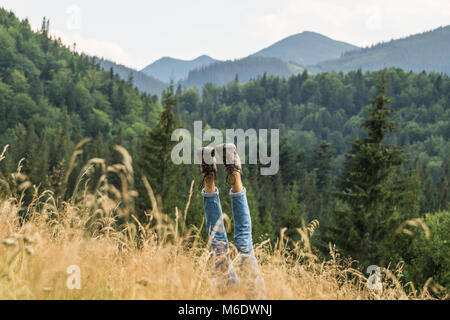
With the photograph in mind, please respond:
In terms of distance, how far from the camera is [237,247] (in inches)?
133

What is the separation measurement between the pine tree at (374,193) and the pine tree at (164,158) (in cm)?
1126

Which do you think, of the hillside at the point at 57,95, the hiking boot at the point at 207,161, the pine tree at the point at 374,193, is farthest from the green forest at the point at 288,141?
the hiking boot at the point at 207,161

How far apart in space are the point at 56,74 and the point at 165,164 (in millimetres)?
115827

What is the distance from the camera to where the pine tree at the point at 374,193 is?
66.8ft

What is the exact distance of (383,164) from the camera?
20.5 m

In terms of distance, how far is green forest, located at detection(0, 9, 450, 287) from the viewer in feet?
69.0

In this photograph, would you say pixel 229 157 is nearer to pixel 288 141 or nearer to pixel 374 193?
pixel 374 193

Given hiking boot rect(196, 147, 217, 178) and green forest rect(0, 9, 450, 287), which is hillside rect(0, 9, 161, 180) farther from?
hiking boot rect(196, 147, 217, 178)

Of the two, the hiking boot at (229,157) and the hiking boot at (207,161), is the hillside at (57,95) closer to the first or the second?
the hiking boot at (207,161)

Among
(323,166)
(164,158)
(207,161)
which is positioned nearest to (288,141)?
(323,166)

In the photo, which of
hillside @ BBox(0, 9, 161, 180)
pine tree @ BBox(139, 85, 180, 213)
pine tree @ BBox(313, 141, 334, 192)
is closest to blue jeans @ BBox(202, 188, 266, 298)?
pine tree @ BBox(139, 85, 180, 213)

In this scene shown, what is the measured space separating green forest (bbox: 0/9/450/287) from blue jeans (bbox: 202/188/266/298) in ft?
1.65
